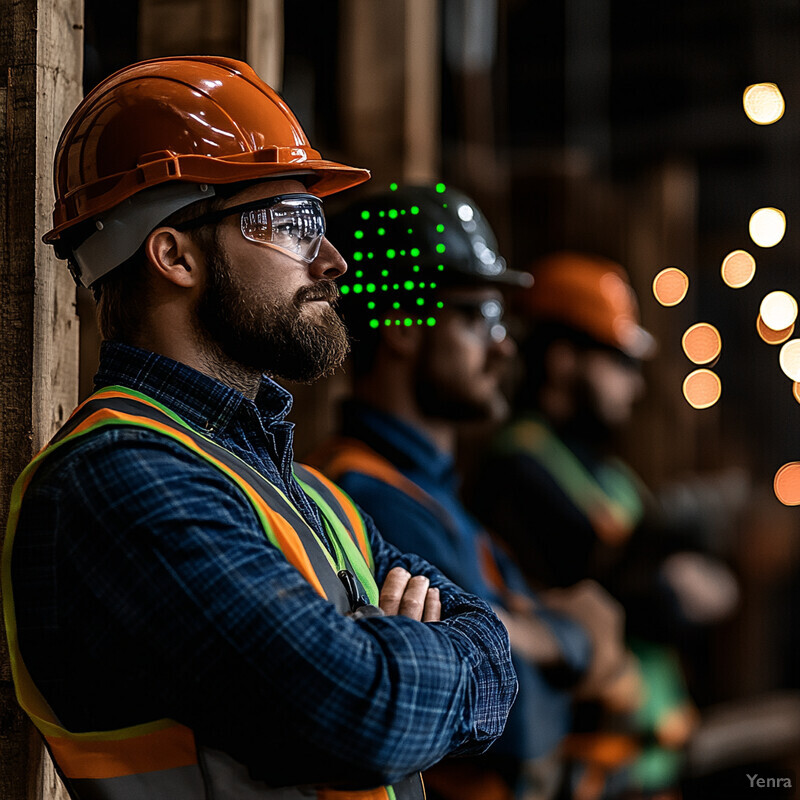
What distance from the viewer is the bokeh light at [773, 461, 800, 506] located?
24.7ft

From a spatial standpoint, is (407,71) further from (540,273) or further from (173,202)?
(173,202)

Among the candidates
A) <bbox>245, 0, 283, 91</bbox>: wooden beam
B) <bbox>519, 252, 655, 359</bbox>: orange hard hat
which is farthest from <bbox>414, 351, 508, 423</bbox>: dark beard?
<bbox>519, 252, 655, 359</bbox>: orange hard hat

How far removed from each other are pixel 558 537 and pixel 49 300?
2.75 m

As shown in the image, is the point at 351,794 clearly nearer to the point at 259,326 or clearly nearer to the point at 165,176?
the point at 259,326

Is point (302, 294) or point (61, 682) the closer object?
point (61, 682)

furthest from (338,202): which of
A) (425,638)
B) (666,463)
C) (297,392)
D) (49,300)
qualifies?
(666,463)

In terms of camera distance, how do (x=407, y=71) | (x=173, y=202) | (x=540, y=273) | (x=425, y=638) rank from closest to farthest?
(x=425, y=638), (x=173, y=202), (x=407, y=71), (x=540, y=273)

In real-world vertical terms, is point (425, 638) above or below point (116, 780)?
above

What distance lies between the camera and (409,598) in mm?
1908

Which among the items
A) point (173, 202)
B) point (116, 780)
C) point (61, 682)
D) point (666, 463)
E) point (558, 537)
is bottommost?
point (666, 463)

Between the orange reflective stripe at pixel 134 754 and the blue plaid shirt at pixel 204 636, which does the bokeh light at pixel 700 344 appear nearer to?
the blue plaid shirt at pixel 204 636

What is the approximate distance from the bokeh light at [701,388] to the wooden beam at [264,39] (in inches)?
193

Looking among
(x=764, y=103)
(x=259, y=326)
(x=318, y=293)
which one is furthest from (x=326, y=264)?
(x=764, y=103)

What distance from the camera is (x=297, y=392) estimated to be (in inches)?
151
